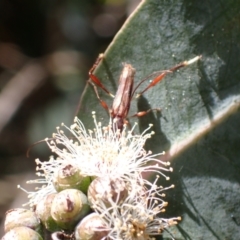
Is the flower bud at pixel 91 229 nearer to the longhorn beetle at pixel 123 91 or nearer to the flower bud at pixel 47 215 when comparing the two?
the flower bud at pixel 47 215

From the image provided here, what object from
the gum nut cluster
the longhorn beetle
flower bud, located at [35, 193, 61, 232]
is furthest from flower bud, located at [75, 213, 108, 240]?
the longhorn beetle

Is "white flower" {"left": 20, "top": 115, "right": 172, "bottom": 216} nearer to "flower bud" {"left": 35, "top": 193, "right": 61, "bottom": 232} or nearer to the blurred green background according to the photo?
"flower bud" {"left": 35, "top": 193, "right": 61, "bottom": 232}

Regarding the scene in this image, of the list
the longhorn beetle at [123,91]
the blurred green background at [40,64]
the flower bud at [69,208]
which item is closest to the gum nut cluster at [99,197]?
the flower bud at [69,208]

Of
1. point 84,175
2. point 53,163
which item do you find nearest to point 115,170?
point 84,175

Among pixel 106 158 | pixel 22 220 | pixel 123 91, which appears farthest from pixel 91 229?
pixel 123 91

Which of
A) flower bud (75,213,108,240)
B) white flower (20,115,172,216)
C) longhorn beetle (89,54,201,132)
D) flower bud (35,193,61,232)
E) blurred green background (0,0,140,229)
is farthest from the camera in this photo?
blurred green background (0,0,140,229)

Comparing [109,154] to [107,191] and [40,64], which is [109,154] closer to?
[107,191]
